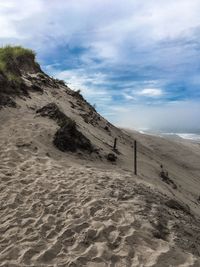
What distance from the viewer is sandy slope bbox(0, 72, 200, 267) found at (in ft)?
22.3

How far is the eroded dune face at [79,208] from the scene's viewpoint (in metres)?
6.84

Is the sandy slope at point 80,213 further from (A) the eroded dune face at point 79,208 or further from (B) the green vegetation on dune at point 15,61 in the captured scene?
(B) the green vegetation on dune at point 15,61

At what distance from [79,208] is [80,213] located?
0.21m

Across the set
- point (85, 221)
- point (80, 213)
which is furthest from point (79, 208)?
point (85, 221)

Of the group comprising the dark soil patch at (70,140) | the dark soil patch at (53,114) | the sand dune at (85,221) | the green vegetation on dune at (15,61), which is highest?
the green vegetation on dune at (15,61)

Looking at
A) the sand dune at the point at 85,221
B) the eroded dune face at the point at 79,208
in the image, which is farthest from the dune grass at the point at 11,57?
the sand dune at the point at 85,221

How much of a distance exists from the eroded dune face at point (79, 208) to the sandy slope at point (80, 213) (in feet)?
0.05

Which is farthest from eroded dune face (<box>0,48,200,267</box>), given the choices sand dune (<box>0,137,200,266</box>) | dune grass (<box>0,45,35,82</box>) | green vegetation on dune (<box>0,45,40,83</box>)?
green vegetation on dune (<box>0,45,40,83</box>)

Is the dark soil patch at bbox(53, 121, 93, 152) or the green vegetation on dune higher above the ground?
the green vegetation on dune

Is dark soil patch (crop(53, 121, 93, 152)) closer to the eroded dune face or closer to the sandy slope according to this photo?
the eroded dune face

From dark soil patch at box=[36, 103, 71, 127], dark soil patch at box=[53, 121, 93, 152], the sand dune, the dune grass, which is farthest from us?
the dune grass

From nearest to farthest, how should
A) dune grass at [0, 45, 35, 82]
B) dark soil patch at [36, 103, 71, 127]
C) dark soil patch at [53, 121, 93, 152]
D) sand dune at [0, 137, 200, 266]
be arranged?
sand dune at [0, 137, 200, 266], dark soil patch at [53, 121, 93, 152], dark soil patch at [36, 103, 71, 127], dune grass at [0, 45, 35, 82]

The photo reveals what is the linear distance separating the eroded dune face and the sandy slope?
0.05ft

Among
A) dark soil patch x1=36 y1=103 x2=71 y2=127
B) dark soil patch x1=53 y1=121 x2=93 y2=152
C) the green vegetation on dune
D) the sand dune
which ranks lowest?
the sand dune
